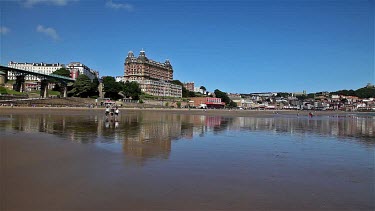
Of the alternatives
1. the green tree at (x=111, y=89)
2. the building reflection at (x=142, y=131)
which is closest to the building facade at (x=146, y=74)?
the green tree at (x=111, y=89)

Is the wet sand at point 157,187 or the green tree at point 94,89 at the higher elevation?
the green tree at point 94,89

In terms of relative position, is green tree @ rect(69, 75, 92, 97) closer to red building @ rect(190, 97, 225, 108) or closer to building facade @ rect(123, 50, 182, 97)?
building facade @ rect(123, 50, 182, 97)

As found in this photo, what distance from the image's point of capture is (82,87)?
104 m

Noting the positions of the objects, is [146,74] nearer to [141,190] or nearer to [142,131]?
[142,131]

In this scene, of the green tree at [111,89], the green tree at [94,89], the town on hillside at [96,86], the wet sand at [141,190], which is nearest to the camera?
the wet sand at [141,190]

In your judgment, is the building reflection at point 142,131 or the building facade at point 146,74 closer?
the building reflection at point 142,131

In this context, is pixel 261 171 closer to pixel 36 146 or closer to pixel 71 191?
pixel 71 191

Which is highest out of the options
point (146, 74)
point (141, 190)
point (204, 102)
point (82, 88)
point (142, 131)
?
A: point (146, 74)

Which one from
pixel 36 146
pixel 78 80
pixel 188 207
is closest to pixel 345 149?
pixel 188 207

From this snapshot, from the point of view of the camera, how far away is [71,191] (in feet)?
22.2

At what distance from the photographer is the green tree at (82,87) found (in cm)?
10431

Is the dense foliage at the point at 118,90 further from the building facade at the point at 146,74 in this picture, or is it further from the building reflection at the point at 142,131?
the building reflection at the point at 142,131

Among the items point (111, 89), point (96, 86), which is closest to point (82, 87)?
point (96, 86)

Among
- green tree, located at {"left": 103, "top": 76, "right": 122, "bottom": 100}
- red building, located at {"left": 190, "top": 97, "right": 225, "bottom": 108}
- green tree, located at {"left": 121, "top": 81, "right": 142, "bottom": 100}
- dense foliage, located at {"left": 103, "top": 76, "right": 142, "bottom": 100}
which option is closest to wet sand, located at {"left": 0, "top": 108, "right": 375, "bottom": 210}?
green tree, located at {"left": 103, "top": 76, "right": 122, "bottom": 100}
